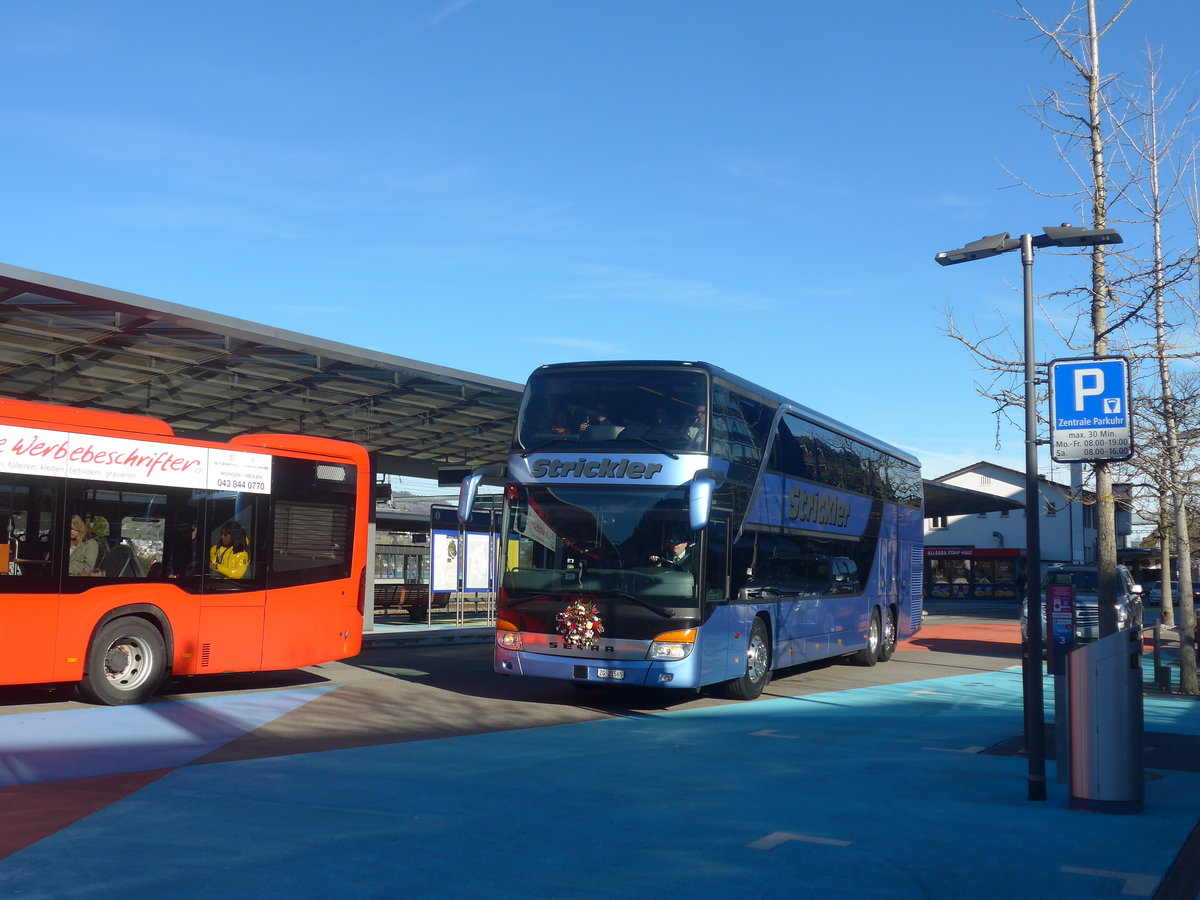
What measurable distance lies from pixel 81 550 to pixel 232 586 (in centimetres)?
201

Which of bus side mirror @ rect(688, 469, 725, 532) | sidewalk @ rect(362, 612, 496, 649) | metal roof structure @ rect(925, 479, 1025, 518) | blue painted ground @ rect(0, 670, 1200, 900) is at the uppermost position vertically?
metal roof structure @ rect(925, 479, 1025, 518)

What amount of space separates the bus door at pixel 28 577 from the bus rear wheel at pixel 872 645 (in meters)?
13.8

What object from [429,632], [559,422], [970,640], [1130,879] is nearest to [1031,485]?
[1130,879]

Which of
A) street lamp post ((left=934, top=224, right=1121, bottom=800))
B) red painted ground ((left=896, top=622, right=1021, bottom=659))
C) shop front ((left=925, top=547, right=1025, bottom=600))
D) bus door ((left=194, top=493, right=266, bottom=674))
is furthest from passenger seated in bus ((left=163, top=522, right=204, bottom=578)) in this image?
shop front ((left=925, top=547, right=1025, bottom=600))

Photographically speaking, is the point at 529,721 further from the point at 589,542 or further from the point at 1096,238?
the point at 1096,238

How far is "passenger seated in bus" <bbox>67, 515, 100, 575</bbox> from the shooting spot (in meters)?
12.0

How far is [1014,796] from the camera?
8.52m

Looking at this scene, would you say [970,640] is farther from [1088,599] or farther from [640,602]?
[640,602]

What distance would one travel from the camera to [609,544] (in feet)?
42.9

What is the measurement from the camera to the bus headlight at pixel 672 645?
12.7 m

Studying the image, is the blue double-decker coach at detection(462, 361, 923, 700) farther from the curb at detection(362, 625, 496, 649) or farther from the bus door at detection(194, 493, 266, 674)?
the curb at detection(362, 625, 496, 649)

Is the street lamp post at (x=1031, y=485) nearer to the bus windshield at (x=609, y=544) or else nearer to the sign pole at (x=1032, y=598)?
the sign pole at (x=1032, y=598)

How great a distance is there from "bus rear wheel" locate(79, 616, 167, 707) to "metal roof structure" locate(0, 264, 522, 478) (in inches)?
157

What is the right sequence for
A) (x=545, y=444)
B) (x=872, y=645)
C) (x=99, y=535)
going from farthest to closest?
1. (x=872, y=645)
2. (x=545, y=444)
3. (x=99, y=535)
